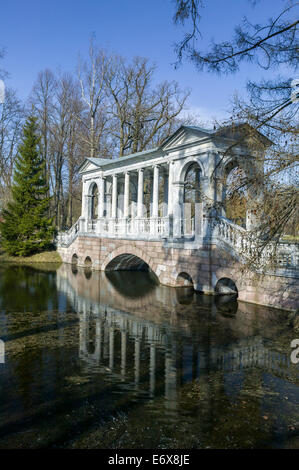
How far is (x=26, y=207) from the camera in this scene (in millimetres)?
26031

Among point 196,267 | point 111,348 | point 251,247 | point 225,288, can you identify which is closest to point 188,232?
point 196,267

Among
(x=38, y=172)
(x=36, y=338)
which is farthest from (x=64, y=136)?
(x=36, y=338)

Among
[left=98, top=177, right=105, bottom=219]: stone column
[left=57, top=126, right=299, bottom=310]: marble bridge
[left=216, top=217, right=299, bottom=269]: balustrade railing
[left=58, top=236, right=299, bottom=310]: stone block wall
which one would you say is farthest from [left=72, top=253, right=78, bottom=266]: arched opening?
[left=216, top=217, right=299, bottom=269]: balustrade railing

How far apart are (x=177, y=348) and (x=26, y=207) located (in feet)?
69.6

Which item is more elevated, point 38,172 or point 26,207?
point 38,172

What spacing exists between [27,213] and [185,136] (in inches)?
619

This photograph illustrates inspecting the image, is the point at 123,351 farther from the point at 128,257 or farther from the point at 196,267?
the point at 128,257

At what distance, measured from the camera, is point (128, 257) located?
18719mm

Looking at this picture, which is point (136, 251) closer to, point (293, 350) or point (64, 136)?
point (293, 350)

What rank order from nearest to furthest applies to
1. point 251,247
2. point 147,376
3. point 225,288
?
point 147,376
point 251,247
point 225,288

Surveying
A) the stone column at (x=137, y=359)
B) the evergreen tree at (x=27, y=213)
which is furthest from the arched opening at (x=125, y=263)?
the stone column at (x=137, y=359)

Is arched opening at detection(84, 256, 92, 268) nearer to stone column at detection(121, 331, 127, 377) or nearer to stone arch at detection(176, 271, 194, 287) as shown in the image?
stone arch at detection(176, 271, 194, 287)
